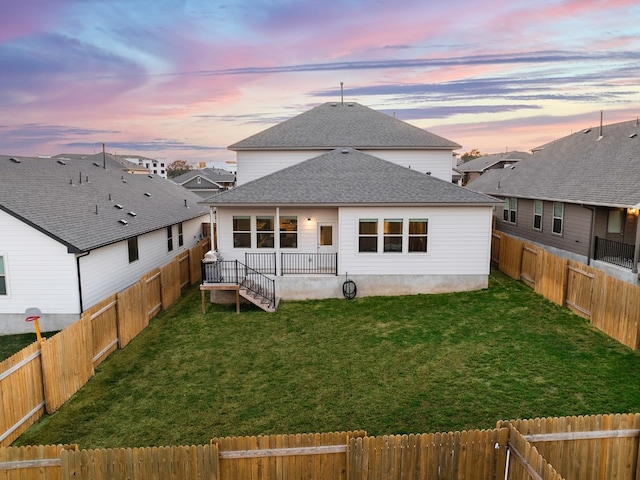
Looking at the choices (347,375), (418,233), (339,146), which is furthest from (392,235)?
(347,375)

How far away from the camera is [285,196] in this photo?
1717cm

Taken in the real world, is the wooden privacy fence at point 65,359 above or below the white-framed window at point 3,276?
below

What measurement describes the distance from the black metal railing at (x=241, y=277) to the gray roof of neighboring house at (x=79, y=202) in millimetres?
3629

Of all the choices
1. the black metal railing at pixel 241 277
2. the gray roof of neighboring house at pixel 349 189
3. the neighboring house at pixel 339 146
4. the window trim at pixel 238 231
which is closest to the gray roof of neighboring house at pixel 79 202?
the black metal railing at pixel 241 277

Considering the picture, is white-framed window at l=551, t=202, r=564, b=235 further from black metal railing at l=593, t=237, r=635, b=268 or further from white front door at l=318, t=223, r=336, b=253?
white front door at l=318, t=223, r=336, b=253

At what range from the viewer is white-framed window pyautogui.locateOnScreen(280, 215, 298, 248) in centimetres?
1792

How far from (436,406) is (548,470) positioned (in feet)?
13.6

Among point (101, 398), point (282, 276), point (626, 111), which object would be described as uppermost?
point (626, 111)

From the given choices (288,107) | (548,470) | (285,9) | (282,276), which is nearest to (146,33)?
(285,9)

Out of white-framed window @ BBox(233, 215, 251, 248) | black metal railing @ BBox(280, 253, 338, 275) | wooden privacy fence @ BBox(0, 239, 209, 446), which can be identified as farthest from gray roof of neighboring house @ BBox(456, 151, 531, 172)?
wooden privacy fence @ BBox(0, 239, 209, 446)

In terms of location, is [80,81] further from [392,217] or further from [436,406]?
[436,406]

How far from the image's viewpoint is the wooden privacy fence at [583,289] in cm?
1124

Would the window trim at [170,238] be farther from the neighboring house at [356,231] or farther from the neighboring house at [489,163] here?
the neighboring house at [489,163]

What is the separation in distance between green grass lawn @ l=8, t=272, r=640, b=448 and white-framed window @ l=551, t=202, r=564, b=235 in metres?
8.55
